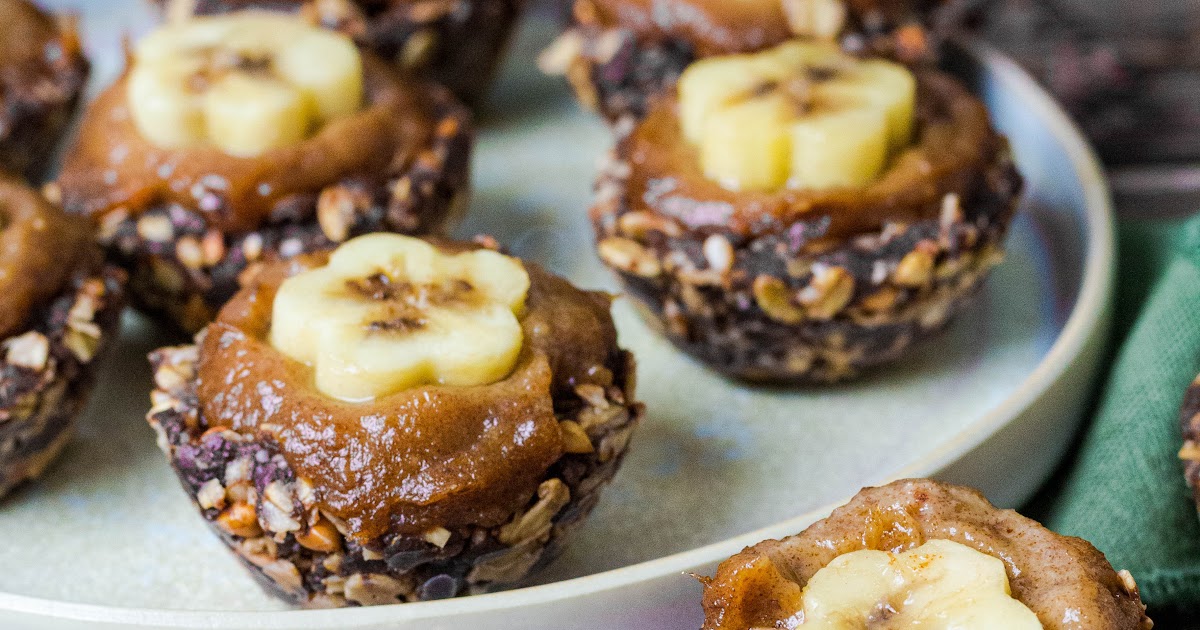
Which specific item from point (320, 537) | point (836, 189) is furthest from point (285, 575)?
point (836, 189)

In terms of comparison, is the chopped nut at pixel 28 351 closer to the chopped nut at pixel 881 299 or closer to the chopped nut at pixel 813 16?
the chopped nut at pixel 881 299

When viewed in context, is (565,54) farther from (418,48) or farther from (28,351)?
(28,351)

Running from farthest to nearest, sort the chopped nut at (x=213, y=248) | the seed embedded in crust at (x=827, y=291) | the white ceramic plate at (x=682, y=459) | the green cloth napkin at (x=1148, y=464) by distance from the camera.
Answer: the chopped nut at (x=213, y=248), the seed embedded in crust at (x=827, y=291), the green cloth napkin at (x=1148, y=464), the white ceramic plate at (x=682, y=459)

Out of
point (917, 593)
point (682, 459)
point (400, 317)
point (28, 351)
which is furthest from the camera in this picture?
point (682, 459)

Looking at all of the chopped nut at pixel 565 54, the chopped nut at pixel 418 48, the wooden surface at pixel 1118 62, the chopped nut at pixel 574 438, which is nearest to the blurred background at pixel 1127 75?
the wooden surface at pixel 1118 62

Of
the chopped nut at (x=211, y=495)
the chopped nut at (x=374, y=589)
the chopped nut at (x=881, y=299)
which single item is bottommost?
the chopped nut at (x=374, y=589)

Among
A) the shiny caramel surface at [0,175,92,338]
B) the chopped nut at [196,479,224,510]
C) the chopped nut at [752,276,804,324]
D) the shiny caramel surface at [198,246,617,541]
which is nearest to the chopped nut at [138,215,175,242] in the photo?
the shiny caramel surface at [0,175,92,338]
